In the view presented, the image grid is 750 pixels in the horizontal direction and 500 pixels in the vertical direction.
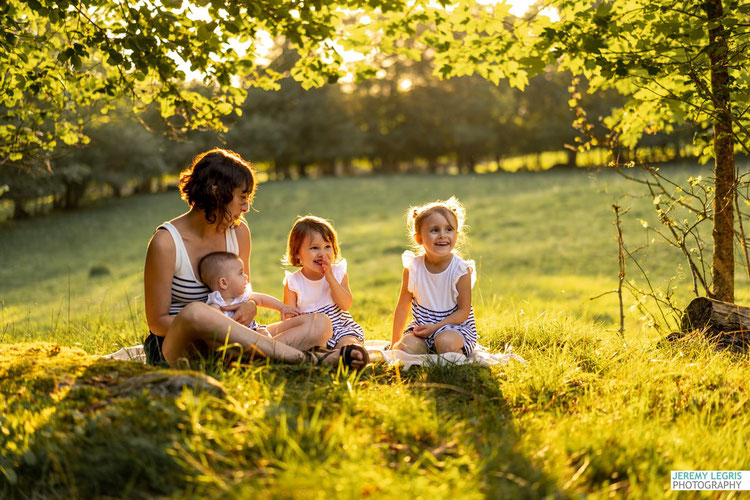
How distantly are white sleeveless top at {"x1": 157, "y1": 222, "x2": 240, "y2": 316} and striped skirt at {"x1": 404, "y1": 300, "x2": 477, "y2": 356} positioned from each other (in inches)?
73.4

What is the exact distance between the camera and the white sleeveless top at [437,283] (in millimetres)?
5418

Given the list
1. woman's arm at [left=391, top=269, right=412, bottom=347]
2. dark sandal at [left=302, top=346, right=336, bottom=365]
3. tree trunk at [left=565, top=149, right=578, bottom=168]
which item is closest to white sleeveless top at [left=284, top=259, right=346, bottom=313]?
woman's arm at [left=391, top=269, right=412, bottom=347]

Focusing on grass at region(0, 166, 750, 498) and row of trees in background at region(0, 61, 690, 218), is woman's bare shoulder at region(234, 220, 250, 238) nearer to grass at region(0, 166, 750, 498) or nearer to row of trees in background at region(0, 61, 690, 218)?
grass at region(0, 166, 750, 498)

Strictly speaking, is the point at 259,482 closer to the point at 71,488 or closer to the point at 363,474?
the point at 363,474

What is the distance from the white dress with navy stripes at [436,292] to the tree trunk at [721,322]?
207 cm

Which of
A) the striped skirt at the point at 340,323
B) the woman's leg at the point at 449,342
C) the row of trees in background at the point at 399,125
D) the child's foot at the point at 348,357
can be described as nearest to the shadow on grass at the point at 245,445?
the child's foot at the point at 348,357

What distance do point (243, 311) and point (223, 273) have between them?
0.33 m

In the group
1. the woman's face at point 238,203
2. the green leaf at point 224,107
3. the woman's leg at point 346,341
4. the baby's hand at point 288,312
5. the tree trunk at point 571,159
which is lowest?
the woman's leg at point 346,341

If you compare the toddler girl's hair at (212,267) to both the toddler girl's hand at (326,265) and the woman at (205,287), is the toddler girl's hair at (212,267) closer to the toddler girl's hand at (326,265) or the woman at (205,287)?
the woman at (205,287)

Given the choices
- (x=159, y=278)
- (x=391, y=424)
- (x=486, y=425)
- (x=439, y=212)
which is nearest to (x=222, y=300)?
(x=159, y=278)

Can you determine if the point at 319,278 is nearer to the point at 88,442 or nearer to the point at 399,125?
the point at 88,442

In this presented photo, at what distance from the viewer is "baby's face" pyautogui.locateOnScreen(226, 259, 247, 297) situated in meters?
4.72

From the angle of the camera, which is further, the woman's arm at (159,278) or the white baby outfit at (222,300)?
the white baby outfit at (222,300)

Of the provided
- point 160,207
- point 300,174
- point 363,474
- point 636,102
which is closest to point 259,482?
point 363,474
